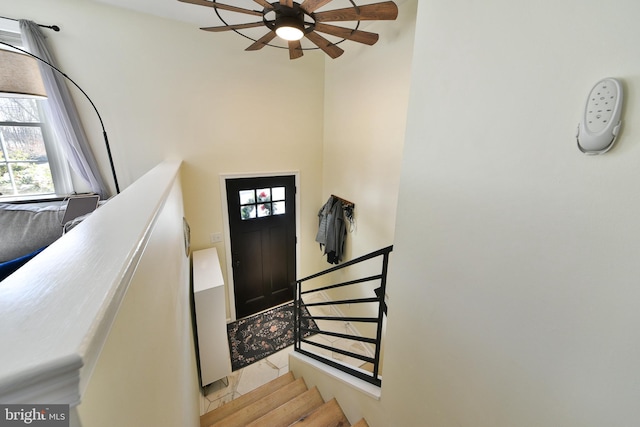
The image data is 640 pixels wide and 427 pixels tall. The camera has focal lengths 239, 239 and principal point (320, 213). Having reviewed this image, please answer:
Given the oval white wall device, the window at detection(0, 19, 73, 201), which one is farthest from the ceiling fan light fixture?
the window at detection(0, 19, 73, 201)

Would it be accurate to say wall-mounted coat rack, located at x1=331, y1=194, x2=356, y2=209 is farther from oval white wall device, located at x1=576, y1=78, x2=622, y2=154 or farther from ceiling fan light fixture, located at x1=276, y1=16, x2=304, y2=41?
oval white wall device, located at x1=576, y1=78, x2=622, y2=154

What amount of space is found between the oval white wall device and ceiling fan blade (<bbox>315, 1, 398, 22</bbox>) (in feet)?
4.04

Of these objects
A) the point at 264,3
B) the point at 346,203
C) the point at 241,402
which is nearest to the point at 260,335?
the point at 241,402

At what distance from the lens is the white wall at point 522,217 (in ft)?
1.61

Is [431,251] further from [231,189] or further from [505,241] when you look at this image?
[231,189]

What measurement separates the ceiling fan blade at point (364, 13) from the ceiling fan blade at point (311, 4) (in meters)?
0.06

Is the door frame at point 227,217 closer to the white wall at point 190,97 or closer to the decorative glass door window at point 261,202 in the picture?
the white wall at point 190,97

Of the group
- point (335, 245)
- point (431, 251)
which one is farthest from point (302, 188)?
point (431, 251)

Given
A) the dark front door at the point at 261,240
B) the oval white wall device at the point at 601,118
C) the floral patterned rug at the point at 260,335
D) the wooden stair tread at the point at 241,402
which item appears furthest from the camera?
the dark front door at the point at 261,240

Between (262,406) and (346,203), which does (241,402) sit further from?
(346,203)

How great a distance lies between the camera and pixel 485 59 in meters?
0.68

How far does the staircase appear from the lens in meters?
1.66

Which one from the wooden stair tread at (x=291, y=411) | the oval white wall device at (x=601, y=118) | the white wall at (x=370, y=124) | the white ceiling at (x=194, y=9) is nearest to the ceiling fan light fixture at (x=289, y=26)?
the white ceiling at (x=194, y=9)

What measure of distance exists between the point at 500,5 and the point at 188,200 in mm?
3044
